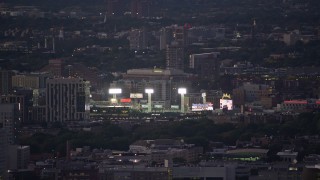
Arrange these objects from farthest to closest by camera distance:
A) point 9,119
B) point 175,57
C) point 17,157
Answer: point 175,57 → point 9,119 → point 17,157

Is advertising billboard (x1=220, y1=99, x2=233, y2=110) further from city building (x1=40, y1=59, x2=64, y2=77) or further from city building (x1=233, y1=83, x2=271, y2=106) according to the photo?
city building (x1=40, y1=59, x2=64, y2=77)

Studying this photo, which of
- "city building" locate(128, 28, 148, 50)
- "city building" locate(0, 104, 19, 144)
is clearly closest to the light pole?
"city building" locate(0, 104, 19, 144)

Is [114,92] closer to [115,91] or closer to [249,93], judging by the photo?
[115,91]

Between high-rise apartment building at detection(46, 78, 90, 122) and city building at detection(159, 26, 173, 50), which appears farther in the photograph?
city building at detection(159, 26, 173, 50)

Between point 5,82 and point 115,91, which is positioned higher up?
point 5,82

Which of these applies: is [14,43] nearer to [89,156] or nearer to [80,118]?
[80,118]

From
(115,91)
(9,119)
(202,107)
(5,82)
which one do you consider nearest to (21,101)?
(5,82)

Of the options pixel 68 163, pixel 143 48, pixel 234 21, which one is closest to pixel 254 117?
pixel 68 163

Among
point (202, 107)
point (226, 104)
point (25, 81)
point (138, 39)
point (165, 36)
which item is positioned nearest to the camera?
point (202, 107)

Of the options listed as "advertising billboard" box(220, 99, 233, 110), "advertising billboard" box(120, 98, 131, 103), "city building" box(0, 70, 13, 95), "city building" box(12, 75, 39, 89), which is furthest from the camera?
"city building" box(12, 75, 39, 89)
